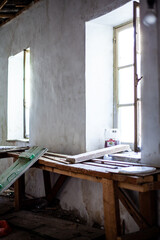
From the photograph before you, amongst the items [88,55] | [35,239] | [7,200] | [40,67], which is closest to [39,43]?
[40,67]

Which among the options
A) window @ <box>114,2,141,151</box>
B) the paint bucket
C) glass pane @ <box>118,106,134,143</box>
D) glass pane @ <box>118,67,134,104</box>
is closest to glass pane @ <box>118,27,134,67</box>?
window @ <box>114,2,141,151</box>

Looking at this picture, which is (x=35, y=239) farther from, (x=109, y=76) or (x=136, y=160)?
(x=109, y=76)

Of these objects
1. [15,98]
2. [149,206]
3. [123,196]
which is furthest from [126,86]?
[15,98]

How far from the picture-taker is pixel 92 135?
12.0 ft

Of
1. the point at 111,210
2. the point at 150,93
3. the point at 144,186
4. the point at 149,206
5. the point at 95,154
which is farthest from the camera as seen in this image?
the point at 95,154

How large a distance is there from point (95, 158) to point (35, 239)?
3.63 feet

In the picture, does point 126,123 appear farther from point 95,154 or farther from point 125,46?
point 125,46

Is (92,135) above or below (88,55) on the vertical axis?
below

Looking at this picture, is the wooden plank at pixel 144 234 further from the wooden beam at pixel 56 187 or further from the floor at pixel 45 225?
the wooden beam at pixel 56 187

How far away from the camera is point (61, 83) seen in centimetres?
406

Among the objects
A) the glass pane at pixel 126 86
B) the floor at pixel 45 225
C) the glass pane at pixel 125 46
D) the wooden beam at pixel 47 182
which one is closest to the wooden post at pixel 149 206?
the floor at pixel 45 225

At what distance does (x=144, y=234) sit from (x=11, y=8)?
450 centimetres

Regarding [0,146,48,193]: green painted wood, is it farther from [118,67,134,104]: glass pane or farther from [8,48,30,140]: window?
[8,48,30,140]: window

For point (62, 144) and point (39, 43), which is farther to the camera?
point (39, 43)
